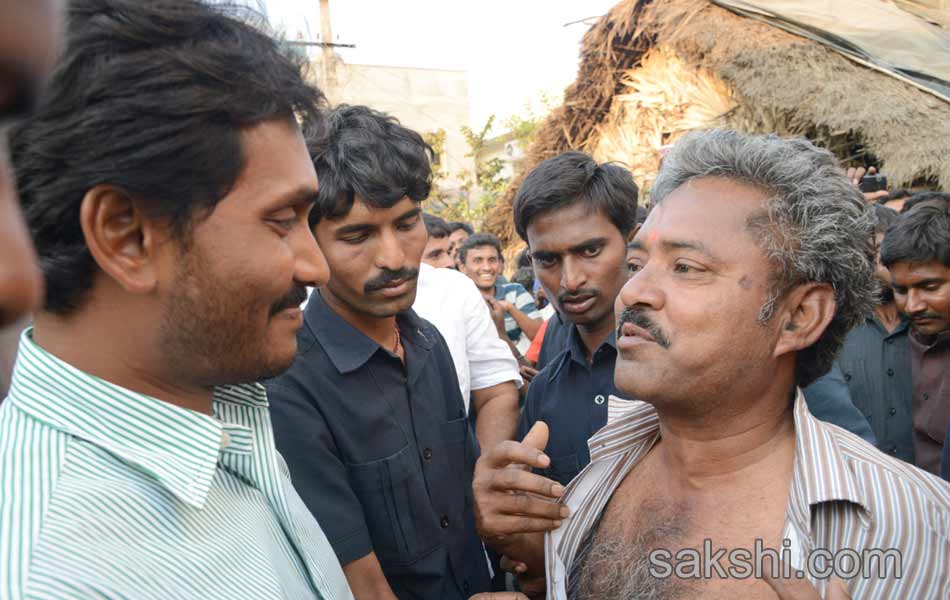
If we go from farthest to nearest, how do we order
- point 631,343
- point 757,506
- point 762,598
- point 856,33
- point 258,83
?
1. point 856,33
2. point 631,343
3. point 757,506
4. point 762,598
5. point 258,83

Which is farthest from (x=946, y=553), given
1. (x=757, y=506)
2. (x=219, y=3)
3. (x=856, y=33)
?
(x=856, y=33)

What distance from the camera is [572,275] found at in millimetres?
3361

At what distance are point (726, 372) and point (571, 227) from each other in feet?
4.81

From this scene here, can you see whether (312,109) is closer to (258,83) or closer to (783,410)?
(258,83)

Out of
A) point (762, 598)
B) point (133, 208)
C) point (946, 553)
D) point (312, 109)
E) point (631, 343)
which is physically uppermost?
point (312, 109)

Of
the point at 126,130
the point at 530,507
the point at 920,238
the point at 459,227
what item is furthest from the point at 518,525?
the point at 459,227

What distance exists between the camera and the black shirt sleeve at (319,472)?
2250 mm

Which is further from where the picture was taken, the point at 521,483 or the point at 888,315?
the point at 888,315

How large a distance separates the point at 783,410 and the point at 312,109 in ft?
5.44

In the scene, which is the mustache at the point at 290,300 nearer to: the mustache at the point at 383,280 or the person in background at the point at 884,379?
the mustache at the point at 383,280

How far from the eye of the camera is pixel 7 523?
110cm

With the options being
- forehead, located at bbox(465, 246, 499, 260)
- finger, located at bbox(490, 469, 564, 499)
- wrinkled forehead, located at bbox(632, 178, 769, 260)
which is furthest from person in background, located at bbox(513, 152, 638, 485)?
forehead, located at bbox(465, 246, 499, 260)

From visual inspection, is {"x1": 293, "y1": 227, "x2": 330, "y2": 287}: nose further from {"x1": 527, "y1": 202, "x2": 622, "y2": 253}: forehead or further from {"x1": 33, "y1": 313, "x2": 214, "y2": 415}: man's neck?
{"x1": 527, "y1": 202, "x2": 622, "y2": 253}: forehead

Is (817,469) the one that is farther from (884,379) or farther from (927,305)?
(884,379)
